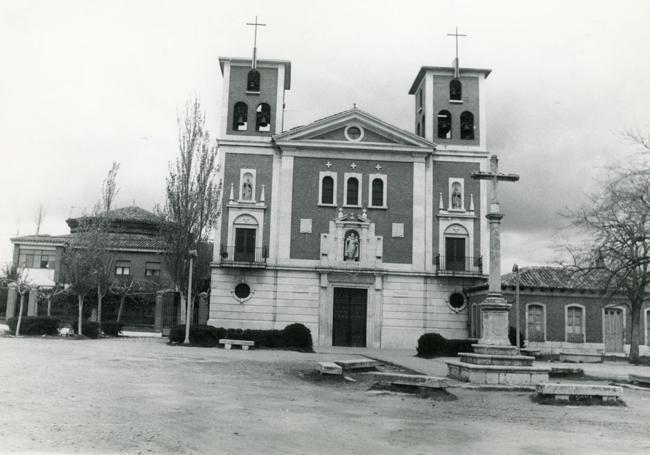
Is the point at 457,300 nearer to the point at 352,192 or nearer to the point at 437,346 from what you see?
the point at 437,346

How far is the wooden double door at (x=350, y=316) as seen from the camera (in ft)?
110

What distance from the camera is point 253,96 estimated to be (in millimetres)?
35500

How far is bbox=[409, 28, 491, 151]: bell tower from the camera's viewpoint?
35.6 metres

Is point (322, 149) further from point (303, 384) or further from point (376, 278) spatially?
point (303, 384)

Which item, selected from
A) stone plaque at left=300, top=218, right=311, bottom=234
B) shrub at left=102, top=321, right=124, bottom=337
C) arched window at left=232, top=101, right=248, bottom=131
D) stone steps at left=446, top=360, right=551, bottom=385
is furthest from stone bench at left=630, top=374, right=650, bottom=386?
shrub at left=102, top=321, right=124, bottom=337

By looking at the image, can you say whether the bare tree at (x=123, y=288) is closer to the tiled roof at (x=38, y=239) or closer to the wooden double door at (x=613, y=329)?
the tiled roof at (x=38, y=239)

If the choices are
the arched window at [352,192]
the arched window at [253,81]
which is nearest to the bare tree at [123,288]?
the arched window at [253,81]

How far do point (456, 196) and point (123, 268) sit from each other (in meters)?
28.1

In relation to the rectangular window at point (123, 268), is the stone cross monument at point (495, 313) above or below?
below

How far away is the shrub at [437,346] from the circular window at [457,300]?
5.75 meters

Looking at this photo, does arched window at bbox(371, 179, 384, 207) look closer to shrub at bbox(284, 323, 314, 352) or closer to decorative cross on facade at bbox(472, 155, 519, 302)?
shrub at bbox(284, 323, 314, 352)

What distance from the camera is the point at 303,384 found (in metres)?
14.9

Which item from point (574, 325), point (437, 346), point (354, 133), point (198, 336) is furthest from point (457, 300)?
point (198, 336)

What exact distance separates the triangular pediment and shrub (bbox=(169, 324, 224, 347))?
36.0 feet
